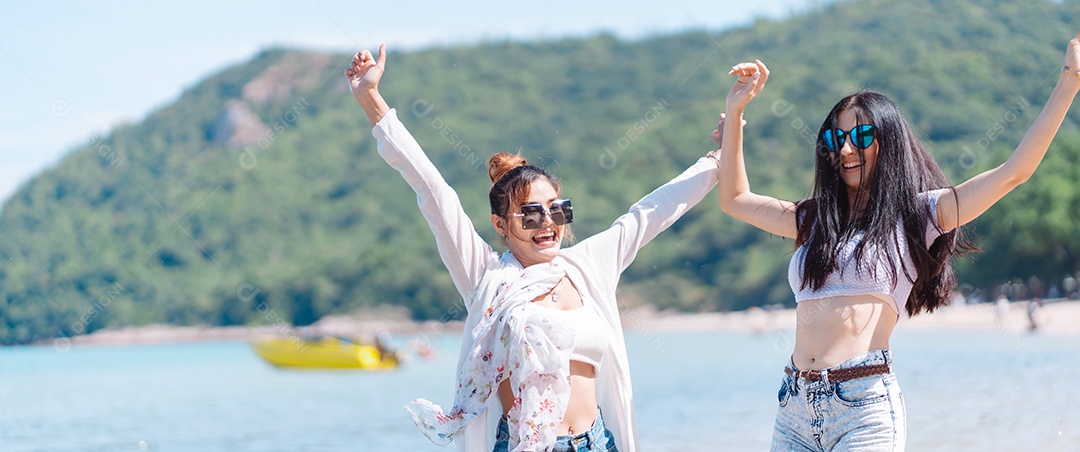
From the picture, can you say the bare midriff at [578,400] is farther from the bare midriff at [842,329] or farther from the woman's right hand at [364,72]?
the woman's right hand at [364,72]

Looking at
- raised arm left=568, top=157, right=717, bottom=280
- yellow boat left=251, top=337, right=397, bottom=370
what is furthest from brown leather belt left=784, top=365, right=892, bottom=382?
yellow boat left=251, top=337, right=397, bottom=370

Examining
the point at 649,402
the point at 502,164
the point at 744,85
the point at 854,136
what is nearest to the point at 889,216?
the point at 854,136

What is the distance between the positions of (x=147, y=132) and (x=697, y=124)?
165 feet

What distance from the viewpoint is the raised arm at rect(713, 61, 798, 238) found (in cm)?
343

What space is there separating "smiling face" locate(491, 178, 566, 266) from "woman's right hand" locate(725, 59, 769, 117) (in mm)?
608

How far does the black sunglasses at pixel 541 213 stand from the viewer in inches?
129

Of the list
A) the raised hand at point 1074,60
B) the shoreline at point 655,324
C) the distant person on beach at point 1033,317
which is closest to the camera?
the raised hand at point 1074,60

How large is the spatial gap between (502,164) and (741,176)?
71 centimetres

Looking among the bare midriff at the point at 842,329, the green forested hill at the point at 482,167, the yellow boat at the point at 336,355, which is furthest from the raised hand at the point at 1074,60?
the green forested hill at the point at 482,167

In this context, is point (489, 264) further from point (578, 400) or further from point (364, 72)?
point (364, 72)

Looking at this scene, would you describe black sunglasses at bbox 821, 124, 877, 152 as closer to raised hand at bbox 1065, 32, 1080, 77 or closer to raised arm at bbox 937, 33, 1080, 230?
raised arm at bbox 937, 33, 1080, 230

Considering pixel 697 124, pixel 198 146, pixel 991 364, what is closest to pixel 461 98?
pixel 198 146

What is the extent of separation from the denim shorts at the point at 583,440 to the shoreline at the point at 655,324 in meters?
0.94

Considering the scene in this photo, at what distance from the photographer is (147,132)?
95.8 metres
